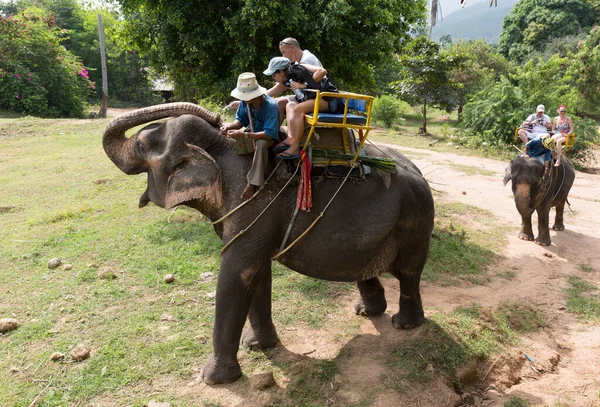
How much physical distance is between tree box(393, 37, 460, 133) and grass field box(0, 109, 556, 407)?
14115 millimetres

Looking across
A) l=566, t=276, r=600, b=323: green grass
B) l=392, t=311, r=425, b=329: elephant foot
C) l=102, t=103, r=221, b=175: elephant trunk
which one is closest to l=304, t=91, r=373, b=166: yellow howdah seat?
l=102, t=103, r=221, b=175: elephant trunk

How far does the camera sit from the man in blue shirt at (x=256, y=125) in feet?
11.1

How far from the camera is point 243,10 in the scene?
6.64 meters

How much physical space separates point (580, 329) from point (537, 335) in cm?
64

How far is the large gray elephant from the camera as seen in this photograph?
3.58 m

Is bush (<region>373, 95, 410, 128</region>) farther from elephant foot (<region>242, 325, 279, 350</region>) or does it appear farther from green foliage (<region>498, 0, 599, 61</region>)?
elephant foot (<region>242, 325, 279, 350</region>)

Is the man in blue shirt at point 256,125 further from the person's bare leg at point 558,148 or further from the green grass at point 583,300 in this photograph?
the person's bare leg at point 558,148

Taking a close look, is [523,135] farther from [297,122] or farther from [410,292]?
[297,122]

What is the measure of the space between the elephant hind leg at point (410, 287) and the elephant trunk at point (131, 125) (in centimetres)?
205

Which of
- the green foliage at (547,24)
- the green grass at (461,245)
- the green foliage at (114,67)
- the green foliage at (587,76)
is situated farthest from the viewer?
the green foliage at (547,24)

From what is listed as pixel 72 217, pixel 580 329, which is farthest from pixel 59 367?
pixel 580 329

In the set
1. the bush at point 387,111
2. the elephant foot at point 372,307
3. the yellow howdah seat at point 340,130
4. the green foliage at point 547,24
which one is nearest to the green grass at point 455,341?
the elephant foot at point 372,307

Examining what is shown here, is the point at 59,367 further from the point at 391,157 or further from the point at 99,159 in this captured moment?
the point at 99,159

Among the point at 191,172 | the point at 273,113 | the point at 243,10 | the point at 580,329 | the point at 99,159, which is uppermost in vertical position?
the point at 243,10
